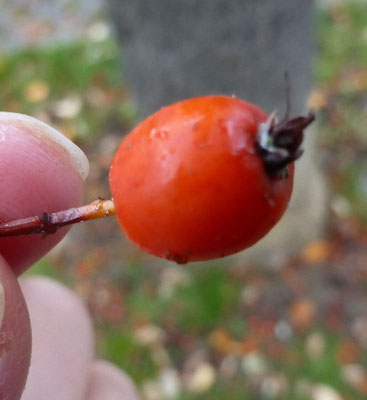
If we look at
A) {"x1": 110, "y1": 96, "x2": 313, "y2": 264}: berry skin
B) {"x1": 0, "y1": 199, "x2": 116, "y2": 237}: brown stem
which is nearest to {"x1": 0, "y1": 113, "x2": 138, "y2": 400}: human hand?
{"x1": 0, "y1": 199, "x2": 116, "y2": 237}: brown stem

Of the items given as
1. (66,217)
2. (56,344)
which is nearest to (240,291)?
(56,344)

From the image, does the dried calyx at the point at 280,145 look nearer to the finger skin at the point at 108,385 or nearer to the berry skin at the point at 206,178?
the berry skin at the point at 206,178

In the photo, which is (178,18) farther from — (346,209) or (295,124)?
(295,124)

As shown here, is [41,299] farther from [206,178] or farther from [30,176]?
[206,178]

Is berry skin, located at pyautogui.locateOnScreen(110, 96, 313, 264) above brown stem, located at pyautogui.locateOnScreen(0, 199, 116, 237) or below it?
above

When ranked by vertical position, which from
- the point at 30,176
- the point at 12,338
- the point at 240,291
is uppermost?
the point at 30,176

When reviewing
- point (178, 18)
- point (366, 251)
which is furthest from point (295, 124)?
point (366, 251)

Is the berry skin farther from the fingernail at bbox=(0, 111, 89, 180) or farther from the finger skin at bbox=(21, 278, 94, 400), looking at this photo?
the finger skin at bbox=(21, 278, 94, 400)
